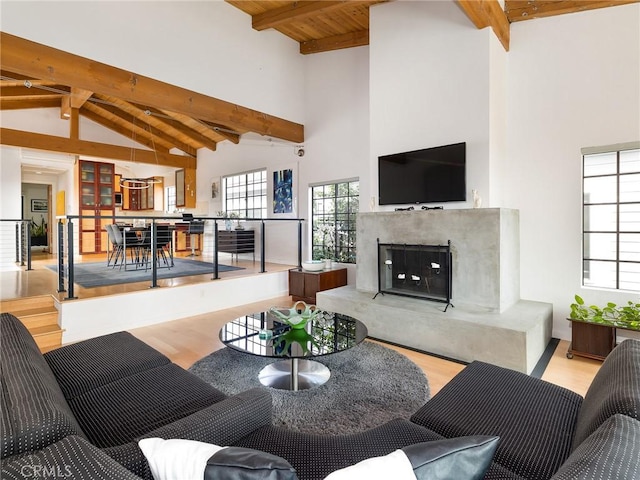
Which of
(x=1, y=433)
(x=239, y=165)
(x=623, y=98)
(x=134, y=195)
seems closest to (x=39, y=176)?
(x=134, y=195)

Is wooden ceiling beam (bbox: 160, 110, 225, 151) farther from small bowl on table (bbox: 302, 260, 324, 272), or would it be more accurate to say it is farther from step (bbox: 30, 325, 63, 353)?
step (bbox: 30, 325, 63, 353)

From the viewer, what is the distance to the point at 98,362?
6.65ft

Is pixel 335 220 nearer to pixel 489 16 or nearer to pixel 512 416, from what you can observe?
pixel 489 16

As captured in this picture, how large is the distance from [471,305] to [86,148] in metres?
8.77

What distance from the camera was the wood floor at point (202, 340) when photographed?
2846mm

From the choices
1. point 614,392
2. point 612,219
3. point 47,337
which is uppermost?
point 612,219

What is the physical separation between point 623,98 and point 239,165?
701 cm

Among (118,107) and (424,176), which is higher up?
(118,107)

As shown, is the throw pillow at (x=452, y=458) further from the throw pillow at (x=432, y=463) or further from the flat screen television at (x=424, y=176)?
the flat screen television at (x=424, y=176)

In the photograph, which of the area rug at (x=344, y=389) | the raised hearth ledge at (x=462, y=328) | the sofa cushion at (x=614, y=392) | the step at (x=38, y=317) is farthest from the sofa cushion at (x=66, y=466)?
the step at (x=38, y=317)

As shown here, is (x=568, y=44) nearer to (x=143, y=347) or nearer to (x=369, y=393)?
(x=369, y=393)

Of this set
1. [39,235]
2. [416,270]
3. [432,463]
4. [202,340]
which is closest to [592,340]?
[416,270]

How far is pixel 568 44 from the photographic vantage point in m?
3.54

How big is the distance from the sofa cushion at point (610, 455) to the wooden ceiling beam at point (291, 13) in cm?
508
